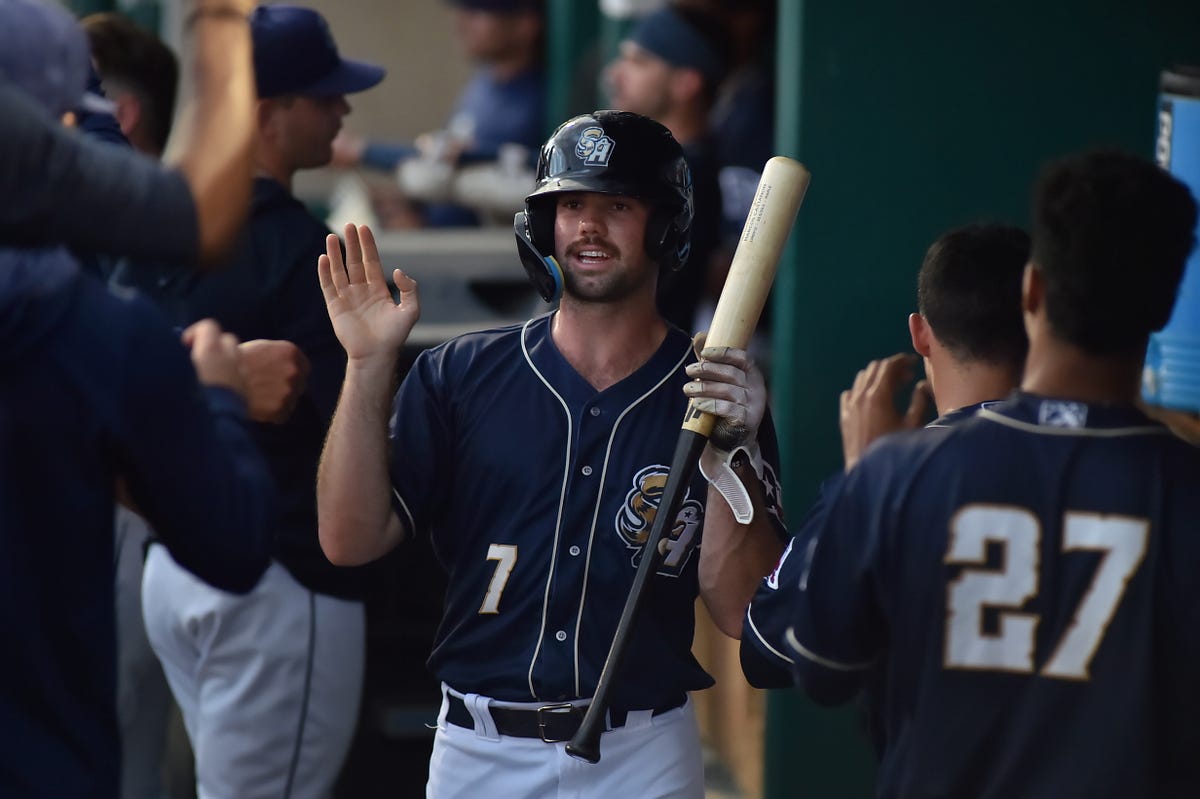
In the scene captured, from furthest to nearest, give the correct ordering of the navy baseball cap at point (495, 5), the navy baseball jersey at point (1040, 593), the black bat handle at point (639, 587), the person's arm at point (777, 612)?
1. the navy baseball cap at point (495, 5)
2. the black bat handle at point (639, 587)
3. the person's arm at point (777, 612)
4. the navy baseball jersey at point (1040, 593)

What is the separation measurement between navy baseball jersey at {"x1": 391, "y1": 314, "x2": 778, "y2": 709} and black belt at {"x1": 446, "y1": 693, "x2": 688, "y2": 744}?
0.03 m

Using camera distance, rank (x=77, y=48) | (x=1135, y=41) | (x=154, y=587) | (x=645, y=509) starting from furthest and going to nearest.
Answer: (x=1135, y=41), (x=154, y=587), (x=645, y=509), (x=77, y=48)

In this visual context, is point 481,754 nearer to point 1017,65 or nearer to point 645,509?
point 645,509

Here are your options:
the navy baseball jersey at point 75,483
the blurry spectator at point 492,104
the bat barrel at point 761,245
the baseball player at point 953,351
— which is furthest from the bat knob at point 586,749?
the blurry spectator at point 492,104

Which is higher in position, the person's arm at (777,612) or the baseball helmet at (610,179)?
the baseball helmet at (610,179)

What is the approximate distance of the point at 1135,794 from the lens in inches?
84.7

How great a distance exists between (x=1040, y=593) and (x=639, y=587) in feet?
2.67

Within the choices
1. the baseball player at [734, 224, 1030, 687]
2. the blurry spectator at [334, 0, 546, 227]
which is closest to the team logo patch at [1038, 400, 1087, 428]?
the baseball player at [734, 224, 1030, 687]

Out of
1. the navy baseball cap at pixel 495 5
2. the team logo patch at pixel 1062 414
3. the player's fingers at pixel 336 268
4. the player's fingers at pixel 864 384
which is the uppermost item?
the navy baseball cap at pixel 495 5

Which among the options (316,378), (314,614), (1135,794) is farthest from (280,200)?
(1135,794)

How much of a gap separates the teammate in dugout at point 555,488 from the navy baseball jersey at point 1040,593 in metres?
0.72

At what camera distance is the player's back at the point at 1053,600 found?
2.14 meters

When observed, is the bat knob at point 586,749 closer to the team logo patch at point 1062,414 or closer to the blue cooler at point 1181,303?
the team logo patch at point 1062,414

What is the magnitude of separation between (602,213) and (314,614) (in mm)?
1287
